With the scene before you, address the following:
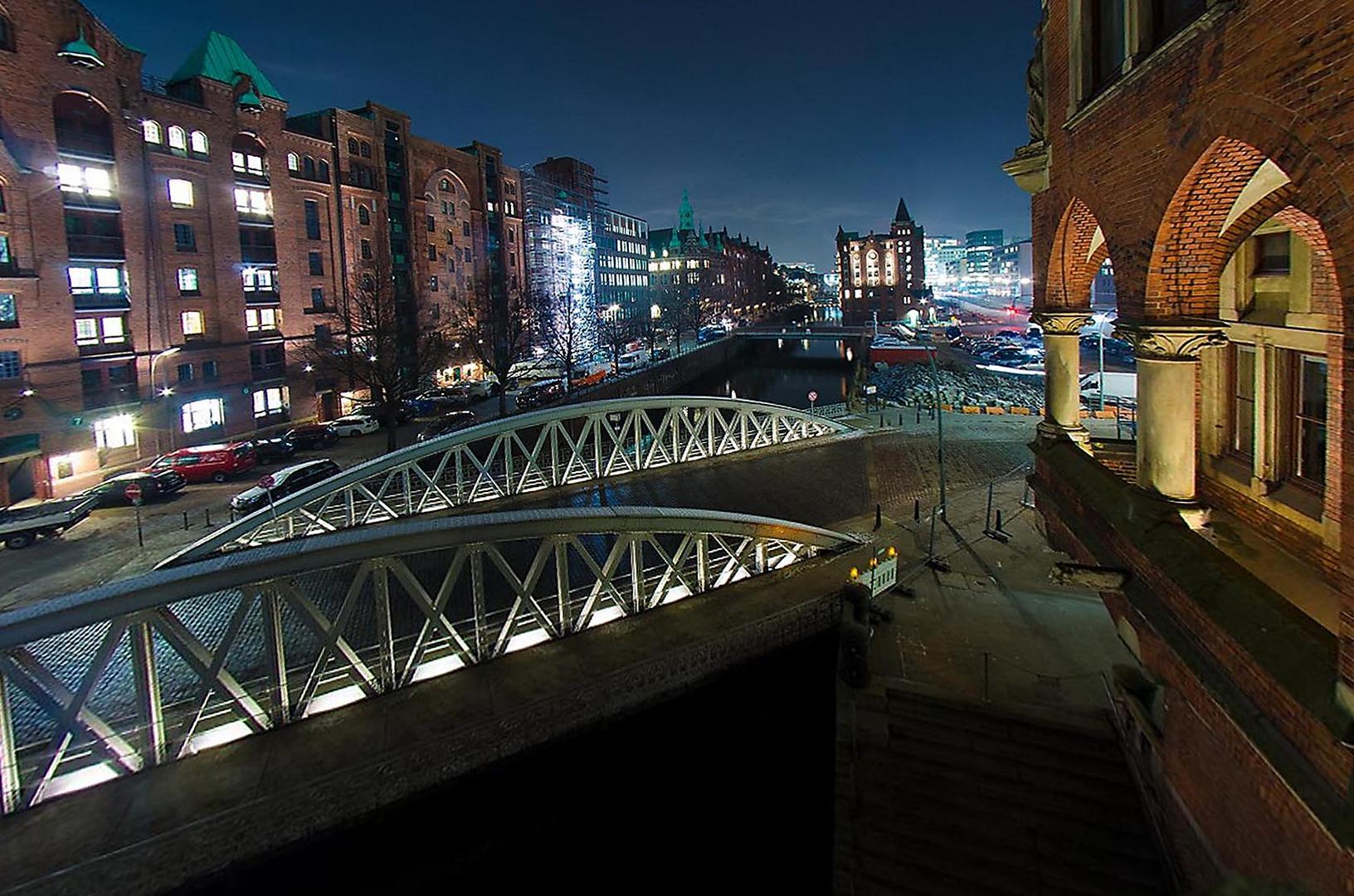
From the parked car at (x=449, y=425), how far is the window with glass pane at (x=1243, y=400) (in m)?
34.0

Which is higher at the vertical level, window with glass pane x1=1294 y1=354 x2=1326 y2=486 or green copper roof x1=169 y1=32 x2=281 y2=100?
green copper roof x1=169 y1=32 x2=281 y2=100

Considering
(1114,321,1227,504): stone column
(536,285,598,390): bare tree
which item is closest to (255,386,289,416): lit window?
(536,285,598,390): bare tree

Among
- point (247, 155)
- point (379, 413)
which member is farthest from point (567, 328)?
point (247, 155)

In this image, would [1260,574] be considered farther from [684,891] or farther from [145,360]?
[145,360]

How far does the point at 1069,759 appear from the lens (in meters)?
11.5

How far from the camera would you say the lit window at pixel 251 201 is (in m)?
41.6

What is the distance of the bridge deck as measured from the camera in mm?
9648

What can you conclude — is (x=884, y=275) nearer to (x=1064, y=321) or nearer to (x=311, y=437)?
(x=311, y=437)

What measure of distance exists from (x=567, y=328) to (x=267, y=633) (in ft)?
190

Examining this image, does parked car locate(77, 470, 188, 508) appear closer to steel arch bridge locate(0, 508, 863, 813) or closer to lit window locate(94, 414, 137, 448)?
lit window locate(94, 414, 137, 448)

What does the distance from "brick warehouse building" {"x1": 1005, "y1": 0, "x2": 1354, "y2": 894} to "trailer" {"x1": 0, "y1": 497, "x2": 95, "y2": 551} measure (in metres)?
28.2

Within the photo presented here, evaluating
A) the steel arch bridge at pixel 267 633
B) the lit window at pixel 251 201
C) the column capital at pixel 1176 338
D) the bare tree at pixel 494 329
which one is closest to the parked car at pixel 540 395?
the bare tree at pixel 494 329

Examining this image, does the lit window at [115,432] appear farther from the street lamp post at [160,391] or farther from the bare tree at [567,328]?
the bare tree at [567,328]

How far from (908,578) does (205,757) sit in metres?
Result: 15.1
